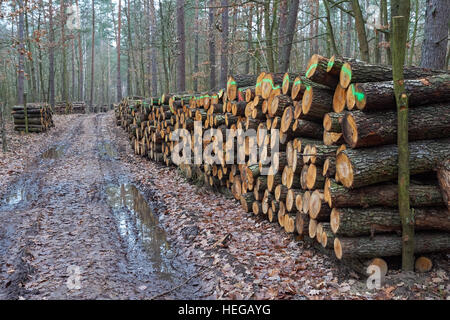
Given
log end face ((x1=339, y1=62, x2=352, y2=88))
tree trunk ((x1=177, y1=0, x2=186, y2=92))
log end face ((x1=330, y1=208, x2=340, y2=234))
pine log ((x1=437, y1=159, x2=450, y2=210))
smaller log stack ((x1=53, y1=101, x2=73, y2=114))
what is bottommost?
log end face ((x1=330, y1=208, x2=340, y2=234))

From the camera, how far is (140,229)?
21.8 feet

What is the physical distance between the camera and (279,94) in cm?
599

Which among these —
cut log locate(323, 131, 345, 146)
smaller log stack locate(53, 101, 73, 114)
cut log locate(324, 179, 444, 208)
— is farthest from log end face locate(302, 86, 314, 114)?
smaller log stack locate(53, 101, 73, 114)

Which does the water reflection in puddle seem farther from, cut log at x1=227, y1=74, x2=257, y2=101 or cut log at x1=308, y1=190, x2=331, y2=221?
cut log at x1=308, y1=190, x2=331, y2=221

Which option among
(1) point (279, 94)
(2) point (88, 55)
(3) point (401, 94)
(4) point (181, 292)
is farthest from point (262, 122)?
(2) point (88, 55)

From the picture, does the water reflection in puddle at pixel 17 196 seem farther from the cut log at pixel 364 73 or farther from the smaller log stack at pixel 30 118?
the smaller log stack at pixel 30 118

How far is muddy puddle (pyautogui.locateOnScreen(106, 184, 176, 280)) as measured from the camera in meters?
5.34

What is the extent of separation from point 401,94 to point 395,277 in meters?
2.21

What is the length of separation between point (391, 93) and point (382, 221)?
5.25 feet

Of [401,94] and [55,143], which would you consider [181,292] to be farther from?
[55,143]

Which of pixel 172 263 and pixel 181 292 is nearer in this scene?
pixel 181 292

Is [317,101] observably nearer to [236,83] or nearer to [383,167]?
[383,167]

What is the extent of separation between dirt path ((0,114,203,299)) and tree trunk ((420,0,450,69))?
6.04 meters

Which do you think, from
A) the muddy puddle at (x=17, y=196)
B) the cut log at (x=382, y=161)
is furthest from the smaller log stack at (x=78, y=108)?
the cut log at (x=382, y=161)
